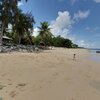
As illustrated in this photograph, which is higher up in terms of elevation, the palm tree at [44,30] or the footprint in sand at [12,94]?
the palm tree at [44,30]

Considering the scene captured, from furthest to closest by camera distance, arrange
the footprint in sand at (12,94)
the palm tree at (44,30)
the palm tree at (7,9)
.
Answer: the palm tree at (44,30)
the palm tree at (7,9)
the footprint in sand at (12,94)

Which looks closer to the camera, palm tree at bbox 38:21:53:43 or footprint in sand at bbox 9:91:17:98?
footprint in sand at bbox 9:91:17:98

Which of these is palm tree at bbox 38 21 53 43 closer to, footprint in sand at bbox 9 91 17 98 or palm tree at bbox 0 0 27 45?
palm tree at bbox 0 0 27 45

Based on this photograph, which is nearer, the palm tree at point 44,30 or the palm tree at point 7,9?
the palm tree at point 7,9

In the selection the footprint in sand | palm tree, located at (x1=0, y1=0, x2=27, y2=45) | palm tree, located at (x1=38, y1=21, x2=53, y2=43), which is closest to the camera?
the footprint in sand

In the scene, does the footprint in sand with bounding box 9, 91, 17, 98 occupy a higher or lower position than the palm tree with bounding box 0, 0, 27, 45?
lower

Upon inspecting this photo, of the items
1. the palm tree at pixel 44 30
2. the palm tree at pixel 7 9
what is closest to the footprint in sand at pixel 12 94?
the palm tree at pixel 7 9

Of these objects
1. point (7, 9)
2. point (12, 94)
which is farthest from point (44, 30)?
point (12, 94)

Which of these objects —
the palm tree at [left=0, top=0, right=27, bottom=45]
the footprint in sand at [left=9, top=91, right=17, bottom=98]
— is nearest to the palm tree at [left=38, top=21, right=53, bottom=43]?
the palm tree at [left=0, top=0, right=27, bottom=45]

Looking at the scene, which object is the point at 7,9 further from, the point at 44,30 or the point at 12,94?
the point at 44,30

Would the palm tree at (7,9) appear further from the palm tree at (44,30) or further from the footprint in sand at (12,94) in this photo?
the palm tree at (44,30)

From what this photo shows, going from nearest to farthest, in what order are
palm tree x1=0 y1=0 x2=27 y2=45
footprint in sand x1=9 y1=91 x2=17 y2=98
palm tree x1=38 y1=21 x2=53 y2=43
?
footprint in sand x1=9 y1=91 x2=17 y2=98 → palm tree x1=0 y1=0 x2=27 y2=45 → palm tree x1=38 y1=21 x2=53 y2=43

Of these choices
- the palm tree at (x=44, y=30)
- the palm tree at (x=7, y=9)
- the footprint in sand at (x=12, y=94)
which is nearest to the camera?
the footprint in sand at (x=12, y=94)

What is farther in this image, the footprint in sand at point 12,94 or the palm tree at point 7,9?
the palm tree at point 7,9
